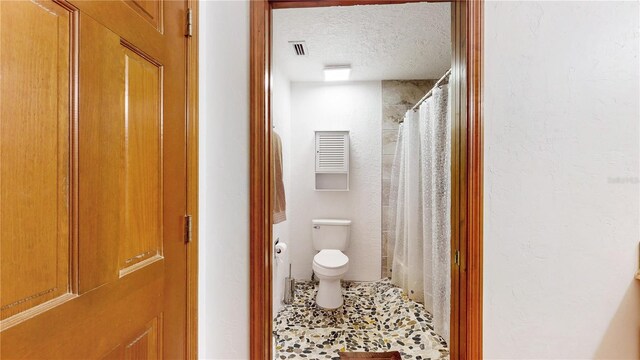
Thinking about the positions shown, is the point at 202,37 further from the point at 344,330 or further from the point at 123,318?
the point at 344,330

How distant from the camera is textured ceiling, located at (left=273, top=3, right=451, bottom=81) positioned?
188 cm

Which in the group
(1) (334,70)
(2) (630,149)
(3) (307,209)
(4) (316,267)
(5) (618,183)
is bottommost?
(4) (316,267)

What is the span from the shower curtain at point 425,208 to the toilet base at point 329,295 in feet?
2.27

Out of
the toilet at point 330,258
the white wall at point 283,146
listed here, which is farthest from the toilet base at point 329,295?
the white wall at point 283,146

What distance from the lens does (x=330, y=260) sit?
269cm

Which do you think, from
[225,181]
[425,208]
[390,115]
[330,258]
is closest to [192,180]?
[225,181]

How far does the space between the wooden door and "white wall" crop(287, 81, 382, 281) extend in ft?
7.74

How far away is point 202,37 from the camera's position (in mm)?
1042

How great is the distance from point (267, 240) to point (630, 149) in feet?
4.50

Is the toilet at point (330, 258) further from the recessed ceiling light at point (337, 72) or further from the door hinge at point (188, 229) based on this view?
the door hinge at point (188, 229)

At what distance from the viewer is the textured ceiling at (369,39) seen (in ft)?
6.16

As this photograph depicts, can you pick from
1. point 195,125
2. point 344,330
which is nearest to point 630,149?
point 195,125

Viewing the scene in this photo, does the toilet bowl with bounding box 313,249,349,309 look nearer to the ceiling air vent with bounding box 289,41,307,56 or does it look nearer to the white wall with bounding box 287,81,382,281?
the white wall with bounding box 287,81,382,281

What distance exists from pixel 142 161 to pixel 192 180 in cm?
23
